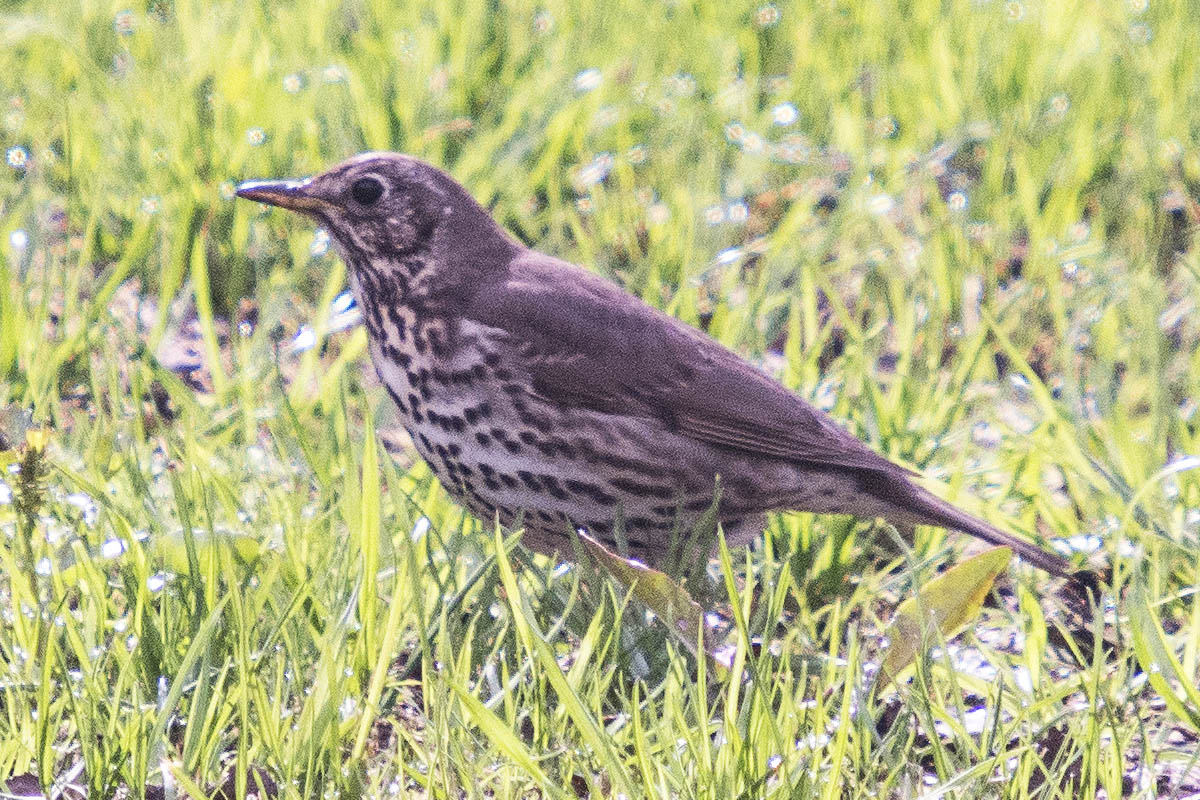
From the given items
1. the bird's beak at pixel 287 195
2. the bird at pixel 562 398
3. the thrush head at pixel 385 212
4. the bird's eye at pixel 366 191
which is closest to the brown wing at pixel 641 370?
the bird at pixel 562 398

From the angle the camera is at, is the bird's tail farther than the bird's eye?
No

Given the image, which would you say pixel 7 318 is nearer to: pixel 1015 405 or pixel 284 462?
pixel 284 462

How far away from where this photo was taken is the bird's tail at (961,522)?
3900 mm

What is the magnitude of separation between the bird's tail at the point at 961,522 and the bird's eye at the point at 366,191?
1390mm

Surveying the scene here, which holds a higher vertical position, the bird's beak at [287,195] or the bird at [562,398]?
the bird's beak at [287,195]

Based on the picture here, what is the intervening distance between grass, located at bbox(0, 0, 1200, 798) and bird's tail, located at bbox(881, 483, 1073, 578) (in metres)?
0.09

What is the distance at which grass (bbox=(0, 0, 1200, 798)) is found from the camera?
3.00 metres

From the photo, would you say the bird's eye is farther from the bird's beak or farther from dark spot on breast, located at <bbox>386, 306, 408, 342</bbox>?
dark spot on breast, located at <bbox>386, 306, 408, 342</bbox>

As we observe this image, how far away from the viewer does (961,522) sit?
397 cm

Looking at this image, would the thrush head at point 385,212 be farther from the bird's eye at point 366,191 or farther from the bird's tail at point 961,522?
the bird's tail at point 961,522

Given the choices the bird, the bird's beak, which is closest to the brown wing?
the bird

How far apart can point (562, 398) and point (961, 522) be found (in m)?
0.96

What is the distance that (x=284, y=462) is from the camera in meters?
4.04

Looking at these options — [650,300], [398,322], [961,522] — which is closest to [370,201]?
[398,322]
